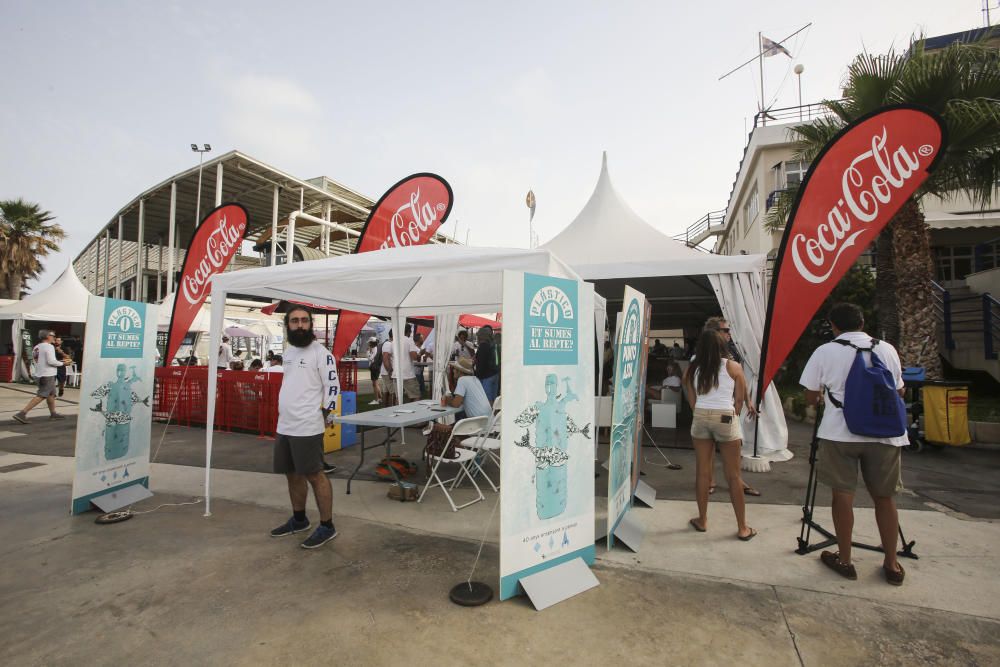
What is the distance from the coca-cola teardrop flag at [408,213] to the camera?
674 centimetres

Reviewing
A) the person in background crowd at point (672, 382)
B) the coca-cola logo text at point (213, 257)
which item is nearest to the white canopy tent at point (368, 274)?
the coca-cola logo text at point (213, 257)

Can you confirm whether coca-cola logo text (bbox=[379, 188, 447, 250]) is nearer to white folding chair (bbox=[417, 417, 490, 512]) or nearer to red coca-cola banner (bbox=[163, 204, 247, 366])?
red coca-cola banner (bbox=[163, 204, 247, 366])

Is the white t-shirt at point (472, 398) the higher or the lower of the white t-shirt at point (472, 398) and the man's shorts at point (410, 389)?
the higher

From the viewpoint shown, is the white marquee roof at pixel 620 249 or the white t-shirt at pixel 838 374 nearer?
the white t-shirt at pixel 838 374

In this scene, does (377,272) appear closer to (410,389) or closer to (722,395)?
(722,395)

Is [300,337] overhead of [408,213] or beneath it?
beneath

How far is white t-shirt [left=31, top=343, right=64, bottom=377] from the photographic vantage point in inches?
340

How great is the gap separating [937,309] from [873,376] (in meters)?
10.2

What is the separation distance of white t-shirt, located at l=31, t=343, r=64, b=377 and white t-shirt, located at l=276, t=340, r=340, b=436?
8282 millimetres

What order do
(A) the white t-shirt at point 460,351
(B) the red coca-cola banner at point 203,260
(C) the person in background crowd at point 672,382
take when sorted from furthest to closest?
(A) the white t-shirt at point 460,351, (C) the person in background crowd at point 672,382, (B) the red coca-cola banner at point 203,260

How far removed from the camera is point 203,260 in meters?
5.89

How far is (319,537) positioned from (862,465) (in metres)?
3.69

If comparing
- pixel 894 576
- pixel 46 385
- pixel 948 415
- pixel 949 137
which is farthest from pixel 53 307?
pixel 949 137

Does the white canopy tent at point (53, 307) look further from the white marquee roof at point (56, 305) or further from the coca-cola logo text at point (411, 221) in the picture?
the coca-cola logo text at point (411, 221)
